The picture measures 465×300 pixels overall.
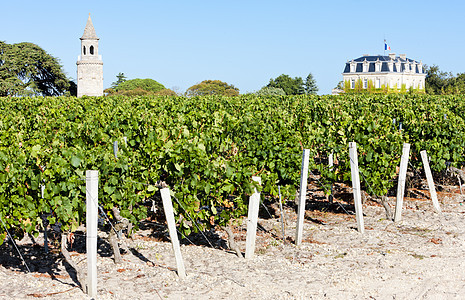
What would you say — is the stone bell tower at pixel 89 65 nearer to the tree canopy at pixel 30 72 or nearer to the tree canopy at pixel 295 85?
the tree canopy at pixel 30 72

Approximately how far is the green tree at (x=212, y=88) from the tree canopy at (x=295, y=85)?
9284 mm

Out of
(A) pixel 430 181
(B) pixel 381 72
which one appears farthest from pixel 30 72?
(A) pixel 430 181

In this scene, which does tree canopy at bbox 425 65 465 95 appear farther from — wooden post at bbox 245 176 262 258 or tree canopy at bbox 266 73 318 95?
wooden post at bbox 245 176 262 258

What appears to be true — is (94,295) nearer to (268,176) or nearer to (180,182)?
(180,182)

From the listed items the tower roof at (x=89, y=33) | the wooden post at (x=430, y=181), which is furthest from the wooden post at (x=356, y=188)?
the tower roof at (x=89, y=33)

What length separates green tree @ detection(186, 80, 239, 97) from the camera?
79.3 meters

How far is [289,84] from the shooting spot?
8950 centimetres

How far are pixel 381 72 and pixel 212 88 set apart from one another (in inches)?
1062

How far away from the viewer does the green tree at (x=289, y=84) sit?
89019 mm

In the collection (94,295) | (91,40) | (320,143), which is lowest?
(94,295)

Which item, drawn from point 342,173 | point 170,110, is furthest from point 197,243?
point 170,110

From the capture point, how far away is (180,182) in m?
7.20

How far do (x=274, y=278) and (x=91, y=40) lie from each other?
52996 millimetres

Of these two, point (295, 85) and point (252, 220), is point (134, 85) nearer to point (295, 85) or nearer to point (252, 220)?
point (295, 85)
